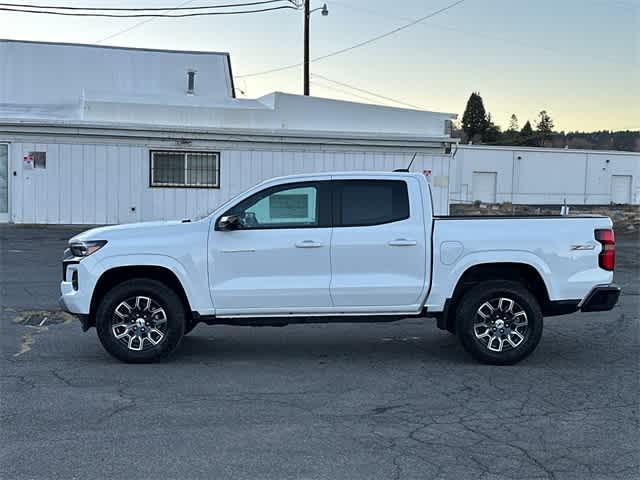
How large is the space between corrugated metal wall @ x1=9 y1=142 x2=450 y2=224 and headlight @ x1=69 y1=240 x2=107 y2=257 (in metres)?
14.4

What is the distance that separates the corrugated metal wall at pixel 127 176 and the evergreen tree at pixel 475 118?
73165 mm

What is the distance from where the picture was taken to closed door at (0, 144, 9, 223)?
21078mm

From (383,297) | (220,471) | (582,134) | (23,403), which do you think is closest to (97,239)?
(23,403)

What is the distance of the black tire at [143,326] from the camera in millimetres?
7164

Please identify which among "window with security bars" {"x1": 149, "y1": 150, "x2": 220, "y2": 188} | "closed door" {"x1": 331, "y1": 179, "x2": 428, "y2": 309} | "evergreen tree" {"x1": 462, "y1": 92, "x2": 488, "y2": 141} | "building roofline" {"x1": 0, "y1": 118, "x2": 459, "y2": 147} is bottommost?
"closed door" {"x1": 331, "y1": 179, "x2": 428, "y2": 309}

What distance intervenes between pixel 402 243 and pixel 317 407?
2.06 meters

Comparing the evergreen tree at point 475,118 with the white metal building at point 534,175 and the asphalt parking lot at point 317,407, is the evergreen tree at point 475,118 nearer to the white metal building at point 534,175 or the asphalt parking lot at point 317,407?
the white metal building at point 534,175

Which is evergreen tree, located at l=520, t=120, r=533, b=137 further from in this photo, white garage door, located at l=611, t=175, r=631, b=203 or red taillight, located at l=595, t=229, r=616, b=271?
red taillight, located at l=595, t=229, r=616, b=271

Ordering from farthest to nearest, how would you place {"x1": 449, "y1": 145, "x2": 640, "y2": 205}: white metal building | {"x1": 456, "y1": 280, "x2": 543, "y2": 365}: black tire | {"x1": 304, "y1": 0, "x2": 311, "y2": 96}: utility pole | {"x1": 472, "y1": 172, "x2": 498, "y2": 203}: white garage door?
{"x1": 472, "y1": 172, "x2": 498, "y2": 203}: white garage door
{"x1": 449, "y1": 145, "x2": 640, "y2": 205}: white metal building
{"x1": 304, "y1": 0, "x2": 311, "y2": 96}: utility pole
{"x1": 456, "y1": 280, "x2": 543, "y2": 365}: black tire

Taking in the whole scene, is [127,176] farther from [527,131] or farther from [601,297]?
[527,131]

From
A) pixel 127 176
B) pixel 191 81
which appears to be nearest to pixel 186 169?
pixel 127 176

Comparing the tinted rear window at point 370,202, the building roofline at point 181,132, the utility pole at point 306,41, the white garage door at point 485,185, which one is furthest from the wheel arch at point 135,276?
the white garage door at point 485,185

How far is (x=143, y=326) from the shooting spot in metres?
7.23

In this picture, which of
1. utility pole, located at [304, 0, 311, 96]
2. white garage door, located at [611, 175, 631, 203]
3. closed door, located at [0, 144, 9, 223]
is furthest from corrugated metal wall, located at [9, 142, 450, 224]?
white garage door, located at [611, 175, 631, 203]
